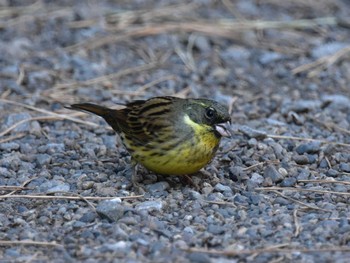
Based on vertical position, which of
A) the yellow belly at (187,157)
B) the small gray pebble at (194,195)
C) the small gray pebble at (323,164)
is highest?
the yellow belly at (187,157)

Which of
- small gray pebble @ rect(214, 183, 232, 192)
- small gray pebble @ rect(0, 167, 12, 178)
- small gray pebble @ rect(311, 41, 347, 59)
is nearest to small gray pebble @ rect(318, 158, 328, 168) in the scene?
small gray pebble @ rect(214, 183, 232, 192)

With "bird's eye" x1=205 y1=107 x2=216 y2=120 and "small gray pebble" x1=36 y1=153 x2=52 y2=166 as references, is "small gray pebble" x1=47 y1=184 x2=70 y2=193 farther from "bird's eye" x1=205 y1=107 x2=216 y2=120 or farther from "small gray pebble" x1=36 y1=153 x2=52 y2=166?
"bird's eye" x1=205 y1=107 x2=216 y2=120

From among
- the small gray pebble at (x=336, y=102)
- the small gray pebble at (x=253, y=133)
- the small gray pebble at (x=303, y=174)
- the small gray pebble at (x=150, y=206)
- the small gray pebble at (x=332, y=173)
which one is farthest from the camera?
the small gray pebble at (x=336, y=102)

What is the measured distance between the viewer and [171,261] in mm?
4816

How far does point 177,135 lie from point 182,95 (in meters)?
2.43

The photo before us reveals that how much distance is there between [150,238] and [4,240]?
2.96 ft

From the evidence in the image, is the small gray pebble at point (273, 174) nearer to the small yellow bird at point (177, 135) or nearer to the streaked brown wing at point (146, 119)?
the small yellow bird at point (177, 135)

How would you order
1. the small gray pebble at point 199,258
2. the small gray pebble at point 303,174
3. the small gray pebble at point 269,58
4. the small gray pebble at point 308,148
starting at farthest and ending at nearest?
the small gray pebble at point 269,58, the small gray pebble at point 308,148, the small gray pebble at point 303,174, the small gray pebble at point 199,258

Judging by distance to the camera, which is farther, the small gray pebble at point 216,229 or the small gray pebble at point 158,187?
the small gray pebble at point 158,187

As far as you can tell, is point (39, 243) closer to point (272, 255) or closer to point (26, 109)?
point (272, 255)

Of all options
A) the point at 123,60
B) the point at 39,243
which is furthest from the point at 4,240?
the point at 123,60

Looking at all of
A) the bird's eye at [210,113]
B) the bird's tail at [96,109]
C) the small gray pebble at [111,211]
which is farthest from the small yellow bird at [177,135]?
the small gray pebble at [111,211]

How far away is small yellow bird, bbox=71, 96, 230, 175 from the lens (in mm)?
5816

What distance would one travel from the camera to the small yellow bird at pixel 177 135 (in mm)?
5816
